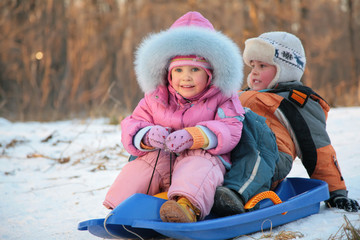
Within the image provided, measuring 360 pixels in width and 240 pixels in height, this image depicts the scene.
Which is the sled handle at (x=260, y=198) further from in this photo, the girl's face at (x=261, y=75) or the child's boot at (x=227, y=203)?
the girl's face at (x=261, y=75)

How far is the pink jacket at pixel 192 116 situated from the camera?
1678mm

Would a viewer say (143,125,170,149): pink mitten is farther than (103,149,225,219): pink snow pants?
Yes

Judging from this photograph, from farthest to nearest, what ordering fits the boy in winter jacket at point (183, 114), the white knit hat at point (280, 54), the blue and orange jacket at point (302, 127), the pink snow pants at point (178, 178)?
the white knit hat at point (280, 54)
the blue and orange jacket at point (302, 127)
the boy in winter jacket at point (183, 114)
the pink snow pants at point (178, 178)

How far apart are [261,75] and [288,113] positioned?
0.37 metres

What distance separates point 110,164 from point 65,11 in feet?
20.6

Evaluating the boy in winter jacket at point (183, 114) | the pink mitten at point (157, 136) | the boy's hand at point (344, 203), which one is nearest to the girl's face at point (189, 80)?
the boy in winter jacket at point (183, 114)

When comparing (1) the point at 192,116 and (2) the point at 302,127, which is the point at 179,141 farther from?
(2) the point at 302,127

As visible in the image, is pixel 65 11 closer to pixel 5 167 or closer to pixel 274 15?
pixel 274 15

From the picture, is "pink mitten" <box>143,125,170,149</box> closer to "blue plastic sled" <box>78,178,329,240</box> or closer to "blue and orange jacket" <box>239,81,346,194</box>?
"blue plastic sled" <box>78,178,329,240</box>

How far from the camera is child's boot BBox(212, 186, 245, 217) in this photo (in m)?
1.53

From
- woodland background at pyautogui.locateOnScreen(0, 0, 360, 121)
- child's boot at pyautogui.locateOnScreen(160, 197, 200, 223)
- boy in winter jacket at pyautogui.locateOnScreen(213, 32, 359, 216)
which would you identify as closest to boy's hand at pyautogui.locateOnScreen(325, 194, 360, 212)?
boy in winter jacket at pyautogui.locateOnScreen(213, 32, 359, 216)

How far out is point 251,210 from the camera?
5.29 feet

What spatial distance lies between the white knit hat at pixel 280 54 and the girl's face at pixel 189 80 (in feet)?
2.13

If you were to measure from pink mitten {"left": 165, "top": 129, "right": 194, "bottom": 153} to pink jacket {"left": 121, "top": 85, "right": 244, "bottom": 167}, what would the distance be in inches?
4.1
